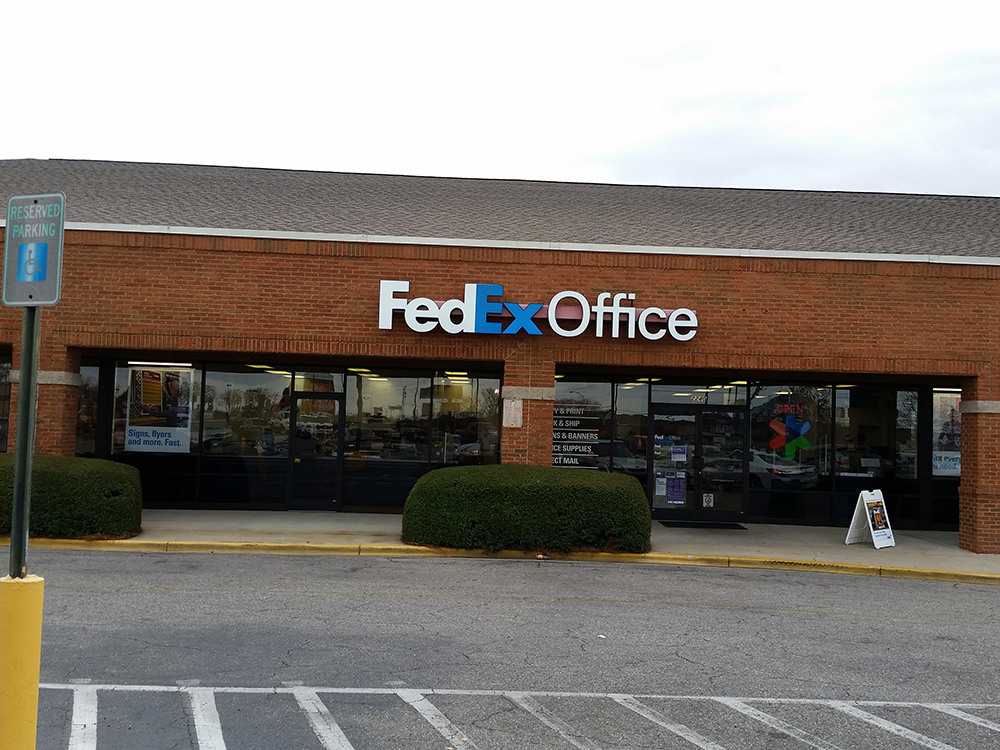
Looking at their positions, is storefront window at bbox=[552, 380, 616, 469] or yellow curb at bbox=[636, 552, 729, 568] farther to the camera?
storefront window at bbox=[552, 380, 616, 469]

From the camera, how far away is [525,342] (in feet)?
49.3

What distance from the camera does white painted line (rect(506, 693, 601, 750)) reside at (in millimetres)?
5531

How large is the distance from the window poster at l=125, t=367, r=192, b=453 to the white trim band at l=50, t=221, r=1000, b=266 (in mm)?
3661

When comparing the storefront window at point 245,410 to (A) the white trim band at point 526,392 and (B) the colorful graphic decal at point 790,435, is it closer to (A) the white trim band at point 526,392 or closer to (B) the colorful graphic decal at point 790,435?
(A) the white trim band at point 526,392

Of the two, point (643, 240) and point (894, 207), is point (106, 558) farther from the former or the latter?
point (894, 207)

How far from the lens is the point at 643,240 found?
53.8ft

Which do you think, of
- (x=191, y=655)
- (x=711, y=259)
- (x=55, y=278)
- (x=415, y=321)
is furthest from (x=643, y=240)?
(x=55, y=278)

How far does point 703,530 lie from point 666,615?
23.0ft

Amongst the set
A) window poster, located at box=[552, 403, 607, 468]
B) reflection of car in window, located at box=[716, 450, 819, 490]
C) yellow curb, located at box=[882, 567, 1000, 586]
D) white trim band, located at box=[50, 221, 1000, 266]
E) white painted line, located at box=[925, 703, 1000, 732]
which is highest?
white trim band, located at box=[50, 221, 1000, 266]

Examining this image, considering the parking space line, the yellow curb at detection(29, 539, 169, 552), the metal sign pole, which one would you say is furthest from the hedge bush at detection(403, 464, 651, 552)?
the metal sign pole

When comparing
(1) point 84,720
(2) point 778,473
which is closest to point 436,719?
(1) point 84,720

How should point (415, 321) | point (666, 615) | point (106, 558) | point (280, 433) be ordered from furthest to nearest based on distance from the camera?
point (280, 433) → point (415, 321) → point (106, 558) → point (666, 615)

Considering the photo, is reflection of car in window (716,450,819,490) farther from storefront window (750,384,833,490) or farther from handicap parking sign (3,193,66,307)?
handicap parking sign (3,193,66,307)

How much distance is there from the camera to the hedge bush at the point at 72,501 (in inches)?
508
